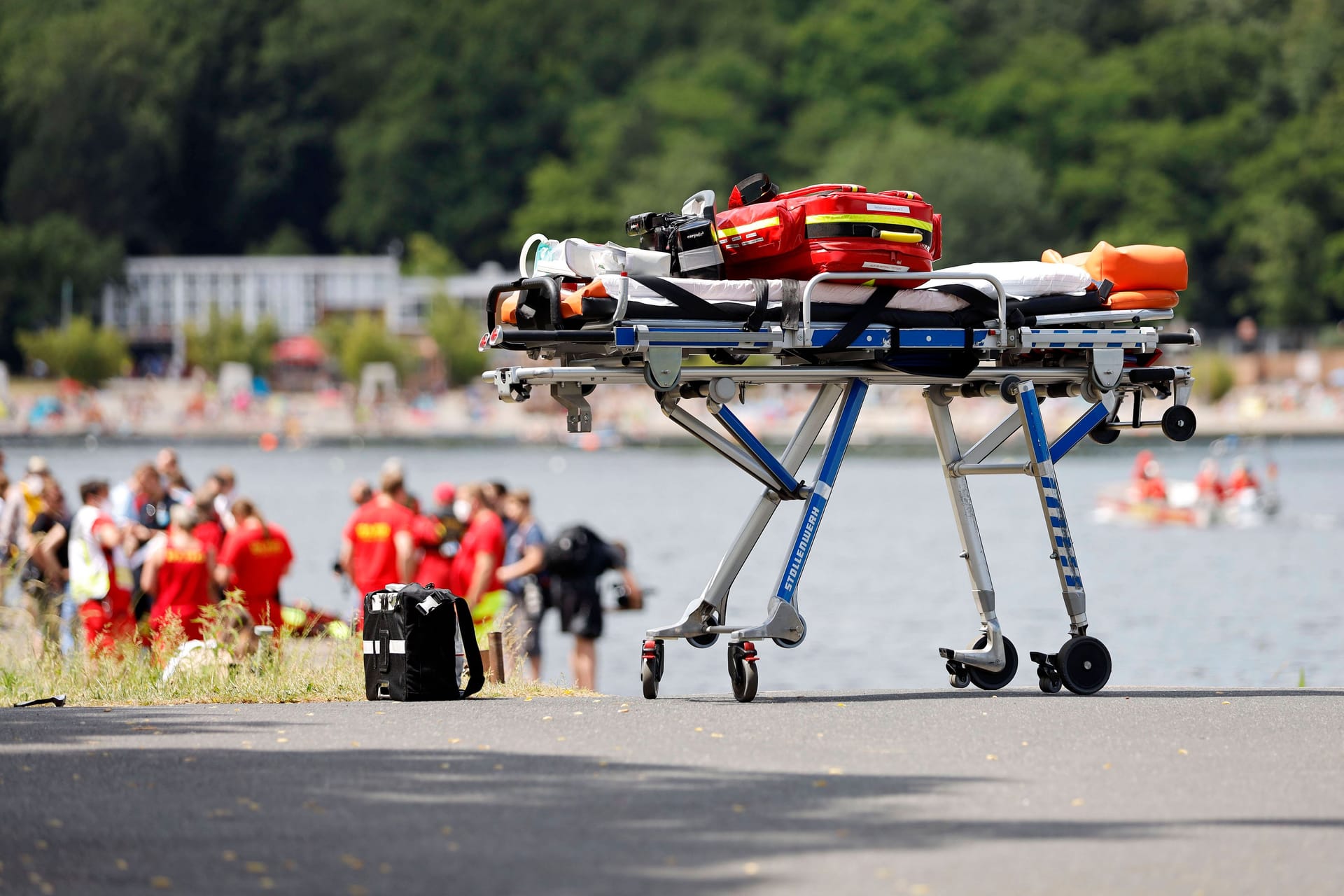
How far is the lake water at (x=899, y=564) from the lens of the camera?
27922mm

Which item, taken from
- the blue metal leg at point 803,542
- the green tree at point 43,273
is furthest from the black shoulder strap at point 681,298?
the green tree at point 43,273

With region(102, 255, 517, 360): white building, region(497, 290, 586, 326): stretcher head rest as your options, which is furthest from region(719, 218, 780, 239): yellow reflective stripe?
region(102, 255, 517, 360): white building

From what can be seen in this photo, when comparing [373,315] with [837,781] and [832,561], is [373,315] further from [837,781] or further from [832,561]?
[837,781]

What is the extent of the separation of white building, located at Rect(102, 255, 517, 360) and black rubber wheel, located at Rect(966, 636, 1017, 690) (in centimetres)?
12306

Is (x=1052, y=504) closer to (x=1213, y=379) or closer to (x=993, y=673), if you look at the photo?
(x=993, y=673)

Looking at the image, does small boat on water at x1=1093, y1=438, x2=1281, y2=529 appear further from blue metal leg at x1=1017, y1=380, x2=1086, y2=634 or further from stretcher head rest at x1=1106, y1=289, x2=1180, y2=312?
blue metal leg at x1=1017, y1=380, x2=1086, y2=634

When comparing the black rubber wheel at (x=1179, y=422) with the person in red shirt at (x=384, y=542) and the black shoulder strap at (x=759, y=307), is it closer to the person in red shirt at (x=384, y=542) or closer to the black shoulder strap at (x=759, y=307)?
the black shoulder strap at (x=759, y=307)

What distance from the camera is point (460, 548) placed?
57.8 feet

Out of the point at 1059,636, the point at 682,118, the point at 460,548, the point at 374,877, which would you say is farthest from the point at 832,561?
the point at 682,118

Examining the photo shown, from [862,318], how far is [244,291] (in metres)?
129

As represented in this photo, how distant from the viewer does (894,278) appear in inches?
390

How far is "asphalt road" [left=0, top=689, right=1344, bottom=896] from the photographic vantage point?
6363 mm

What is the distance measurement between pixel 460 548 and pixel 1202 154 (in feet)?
379

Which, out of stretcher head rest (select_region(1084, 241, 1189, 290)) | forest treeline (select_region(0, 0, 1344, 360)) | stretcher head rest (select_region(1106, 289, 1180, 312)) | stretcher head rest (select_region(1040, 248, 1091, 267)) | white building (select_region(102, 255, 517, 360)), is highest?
forest treeline (select_region(0, 0, 1344, 360))
